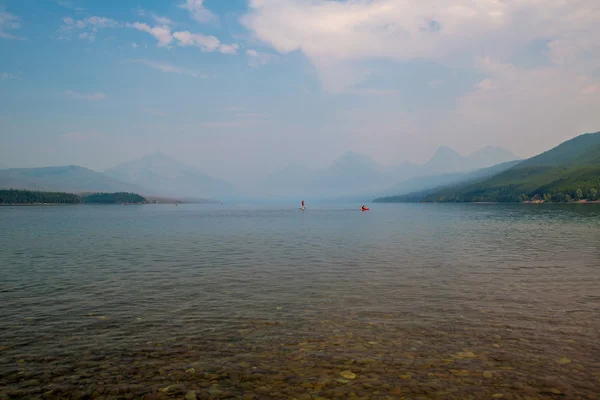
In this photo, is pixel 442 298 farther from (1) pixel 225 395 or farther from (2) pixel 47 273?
(2) pixel 47 273

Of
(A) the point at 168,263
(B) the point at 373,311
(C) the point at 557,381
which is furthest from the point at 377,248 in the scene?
(C) the point at 557,381

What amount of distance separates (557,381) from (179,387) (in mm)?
16467

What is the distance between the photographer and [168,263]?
50.5m

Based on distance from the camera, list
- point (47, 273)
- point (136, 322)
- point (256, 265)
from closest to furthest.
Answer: point (136, 322), point (47, 273), point (256, 265)

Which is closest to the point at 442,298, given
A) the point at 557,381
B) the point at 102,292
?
the point at 557,381

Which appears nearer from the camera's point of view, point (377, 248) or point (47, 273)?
point (47, 273)

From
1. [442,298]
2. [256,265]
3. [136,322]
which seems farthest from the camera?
[256,265]

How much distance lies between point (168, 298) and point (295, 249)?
3382 cm

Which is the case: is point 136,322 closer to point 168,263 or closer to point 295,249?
point 168,263

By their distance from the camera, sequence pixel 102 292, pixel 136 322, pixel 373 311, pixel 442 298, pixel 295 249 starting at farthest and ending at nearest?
1. pixel 295 249
2. pixel 102 292
3. pixel 442 298
4. pixel 373 311
5. pixel 136 322

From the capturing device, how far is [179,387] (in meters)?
16.6

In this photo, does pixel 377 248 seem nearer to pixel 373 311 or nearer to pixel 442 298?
pixel 442 298

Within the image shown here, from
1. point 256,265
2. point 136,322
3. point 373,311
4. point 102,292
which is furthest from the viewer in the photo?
point 256,265

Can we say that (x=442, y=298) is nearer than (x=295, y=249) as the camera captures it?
Yes
